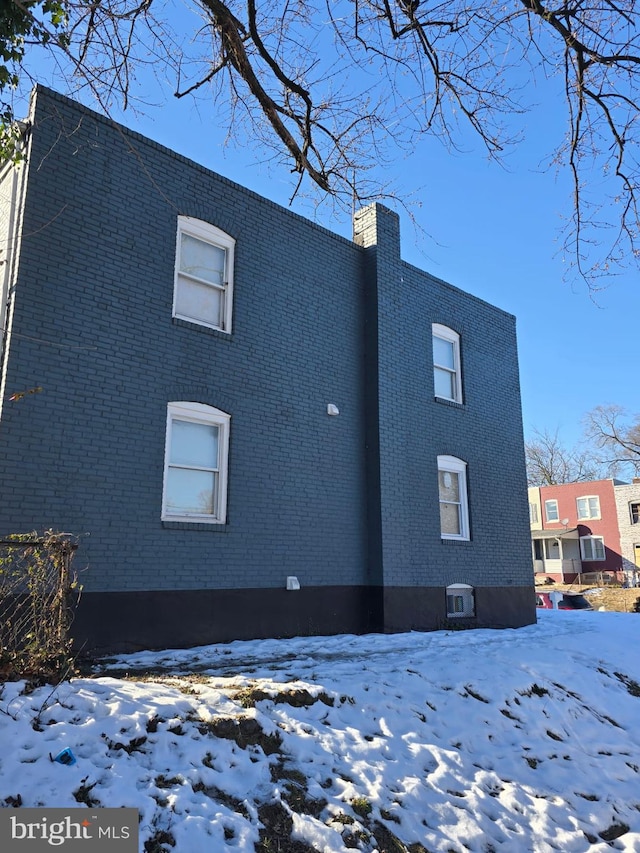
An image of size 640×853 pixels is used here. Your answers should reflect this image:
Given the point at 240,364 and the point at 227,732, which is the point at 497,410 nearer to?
the point at 240,364

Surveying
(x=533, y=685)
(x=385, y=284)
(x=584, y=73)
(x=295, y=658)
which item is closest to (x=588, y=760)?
(x=533, y=685)

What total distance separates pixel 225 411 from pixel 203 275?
215 cm

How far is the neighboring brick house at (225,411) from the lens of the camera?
7.84 meters

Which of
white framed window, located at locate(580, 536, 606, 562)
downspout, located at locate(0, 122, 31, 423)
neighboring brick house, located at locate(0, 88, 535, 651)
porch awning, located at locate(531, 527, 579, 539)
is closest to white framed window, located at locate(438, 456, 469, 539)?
neighboring brick house, located at locate(0, 88, 535, 651)

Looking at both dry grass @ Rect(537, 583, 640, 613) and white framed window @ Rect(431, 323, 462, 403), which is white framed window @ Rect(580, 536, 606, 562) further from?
white framed window @ Rect(431, 323, 462, 403)

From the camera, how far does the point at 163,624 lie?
8.26m

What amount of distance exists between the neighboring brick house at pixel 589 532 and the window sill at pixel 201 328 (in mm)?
33511

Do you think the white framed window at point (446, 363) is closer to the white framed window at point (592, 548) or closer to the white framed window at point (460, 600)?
the white framed window at point (460, 600)

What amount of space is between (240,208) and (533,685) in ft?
26.6

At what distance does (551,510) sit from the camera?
145 feet

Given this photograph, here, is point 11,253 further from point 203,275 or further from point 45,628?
Result: point 45,628

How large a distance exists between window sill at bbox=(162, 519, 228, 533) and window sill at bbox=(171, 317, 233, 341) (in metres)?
2.77

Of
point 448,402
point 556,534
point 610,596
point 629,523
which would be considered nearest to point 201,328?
point 448,402

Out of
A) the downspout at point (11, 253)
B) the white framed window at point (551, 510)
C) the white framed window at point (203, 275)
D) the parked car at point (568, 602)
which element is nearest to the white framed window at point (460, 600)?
the white framed window at point (203, 275)
